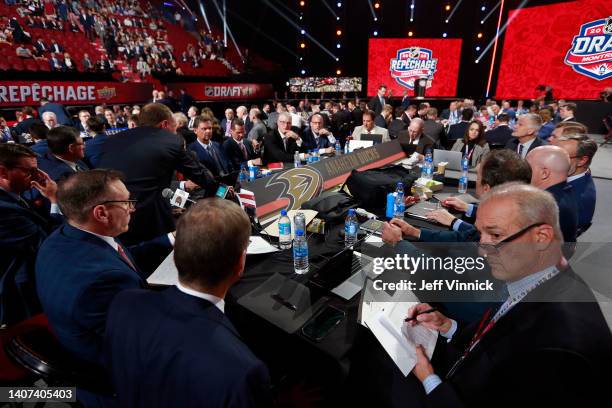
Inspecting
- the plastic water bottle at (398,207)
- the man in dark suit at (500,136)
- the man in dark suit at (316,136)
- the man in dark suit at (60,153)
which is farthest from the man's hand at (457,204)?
the man in dark suit at (500,136)

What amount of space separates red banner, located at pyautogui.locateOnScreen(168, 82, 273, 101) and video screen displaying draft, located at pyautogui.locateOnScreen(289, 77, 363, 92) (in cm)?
253

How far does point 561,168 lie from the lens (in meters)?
2.21

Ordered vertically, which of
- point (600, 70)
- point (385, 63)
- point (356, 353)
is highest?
point (385, 63)

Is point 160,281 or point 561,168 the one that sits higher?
point 561,168

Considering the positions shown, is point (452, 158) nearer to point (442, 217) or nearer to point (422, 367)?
point (442, 217)

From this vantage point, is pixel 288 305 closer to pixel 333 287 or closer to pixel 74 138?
pixel 333 287

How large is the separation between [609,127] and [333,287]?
12.4 m

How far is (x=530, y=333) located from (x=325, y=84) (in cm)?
1701

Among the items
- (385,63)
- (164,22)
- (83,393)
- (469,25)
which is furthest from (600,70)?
(164,22)

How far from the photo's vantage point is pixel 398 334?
1.44 metres

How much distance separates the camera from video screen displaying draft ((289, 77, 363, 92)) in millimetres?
16469

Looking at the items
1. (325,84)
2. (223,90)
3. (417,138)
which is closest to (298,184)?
(417,138)

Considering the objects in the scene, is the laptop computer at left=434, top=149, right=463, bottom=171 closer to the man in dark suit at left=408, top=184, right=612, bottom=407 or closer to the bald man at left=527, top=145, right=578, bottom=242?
the bald man at left=527, top=145, right=578, bottom=242

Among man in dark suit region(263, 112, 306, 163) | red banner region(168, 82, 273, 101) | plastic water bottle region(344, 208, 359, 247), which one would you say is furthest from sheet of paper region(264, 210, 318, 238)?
red banner region(168, 82, 273, 101)
